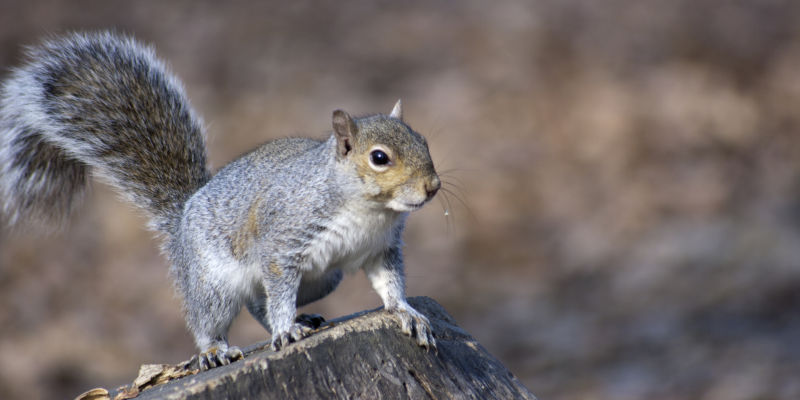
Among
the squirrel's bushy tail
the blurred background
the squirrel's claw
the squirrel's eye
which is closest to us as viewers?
the squirrel's eye

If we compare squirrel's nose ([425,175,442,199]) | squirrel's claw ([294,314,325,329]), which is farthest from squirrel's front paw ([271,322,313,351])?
squirrel's nose ([425,175,442,199])

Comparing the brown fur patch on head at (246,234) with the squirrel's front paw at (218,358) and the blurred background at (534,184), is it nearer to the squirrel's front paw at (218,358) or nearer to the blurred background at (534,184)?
the squirrel's front paw at (218,358)

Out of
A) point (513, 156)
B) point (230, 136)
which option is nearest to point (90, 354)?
point (230, 136)

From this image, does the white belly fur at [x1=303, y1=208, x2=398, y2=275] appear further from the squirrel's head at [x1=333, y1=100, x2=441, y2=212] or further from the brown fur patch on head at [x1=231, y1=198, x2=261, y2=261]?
the brown fur patch on head at [x1=231, y1=198, x2=261, y2=261]

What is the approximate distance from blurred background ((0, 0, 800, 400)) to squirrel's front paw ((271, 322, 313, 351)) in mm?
2196

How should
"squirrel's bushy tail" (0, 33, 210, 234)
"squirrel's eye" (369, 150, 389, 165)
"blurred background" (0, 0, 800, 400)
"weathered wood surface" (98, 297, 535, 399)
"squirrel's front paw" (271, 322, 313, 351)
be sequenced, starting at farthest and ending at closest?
"blurred background" (0, 0, 800, 400), "squirrel's bushy tail" (0, 33, 210, 234), "squirrel's eye" (369, 150, 389, 165), "squirrel's front paw" (271, 322, 313, 351), "weathered wood surface" (98, 297, 535, 399)

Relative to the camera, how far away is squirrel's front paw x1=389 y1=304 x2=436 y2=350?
1.99 metres

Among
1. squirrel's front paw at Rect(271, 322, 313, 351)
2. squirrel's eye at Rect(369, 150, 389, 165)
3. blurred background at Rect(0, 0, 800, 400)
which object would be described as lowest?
squirrel's front paw at Rect(271, 322, 313, 351)

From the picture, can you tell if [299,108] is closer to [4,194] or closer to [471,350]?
[4,194]

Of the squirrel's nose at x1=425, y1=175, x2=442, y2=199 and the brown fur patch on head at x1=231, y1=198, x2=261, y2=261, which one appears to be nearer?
the squirrel's nose at x1=425, y1=175, x2=442, y2=199

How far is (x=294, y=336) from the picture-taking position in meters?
1.97

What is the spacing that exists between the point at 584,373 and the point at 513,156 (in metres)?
1.91

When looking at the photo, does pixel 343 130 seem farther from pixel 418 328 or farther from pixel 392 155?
pixel 418 328

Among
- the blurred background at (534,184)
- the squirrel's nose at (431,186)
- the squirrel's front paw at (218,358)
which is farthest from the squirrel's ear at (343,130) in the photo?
the blurred background at (534,184)
